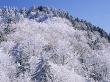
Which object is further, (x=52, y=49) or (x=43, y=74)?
(x=52, y=49)

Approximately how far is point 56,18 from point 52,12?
7.03 metres

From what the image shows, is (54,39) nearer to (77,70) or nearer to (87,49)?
(87,49)

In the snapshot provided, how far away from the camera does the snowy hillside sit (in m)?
48.6

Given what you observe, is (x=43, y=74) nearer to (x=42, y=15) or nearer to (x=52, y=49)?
(x=52, y=49)

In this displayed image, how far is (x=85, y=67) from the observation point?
6300cm

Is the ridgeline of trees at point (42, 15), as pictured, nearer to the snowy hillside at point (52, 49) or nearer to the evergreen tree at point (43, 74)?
the snowy hillside at point (52, 49)

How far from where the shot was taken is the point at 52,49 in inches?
2830

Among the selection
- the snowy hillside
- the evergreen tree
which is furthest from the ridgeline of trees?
the evergreen tree

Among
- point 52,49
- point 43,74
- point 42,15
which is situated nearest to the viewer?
point 43,74

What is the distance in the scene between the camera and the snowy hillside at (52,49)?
4855cm

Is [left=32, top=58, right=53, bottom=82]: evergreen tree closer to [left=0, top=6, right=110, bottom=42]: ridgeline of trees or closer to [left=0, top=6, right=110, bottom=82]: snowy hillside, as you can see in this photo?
[left=0, top=6, right=110, bottom=82]: snowy hillside

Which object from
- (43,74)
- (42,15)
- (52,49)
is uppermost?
(42,15)

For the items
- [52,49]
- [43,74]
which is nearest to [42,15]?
[52,49]

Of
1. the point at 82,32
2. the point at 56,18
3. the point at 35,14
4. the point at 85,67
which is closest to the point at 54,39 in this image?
the point at 82,32
